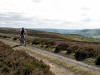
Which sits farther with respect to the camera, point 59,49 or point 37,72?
point 59,49

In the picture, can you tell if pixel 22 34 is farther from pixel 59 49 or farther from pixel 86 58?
pixel 86 58

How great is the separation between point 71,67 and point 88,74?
81.0 inches

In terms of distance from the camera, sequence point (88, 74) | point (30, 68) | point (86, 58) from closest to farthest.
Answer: point (30, 68) < point (88, 74) < point (86, 58)

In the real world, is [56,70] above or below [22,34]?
below

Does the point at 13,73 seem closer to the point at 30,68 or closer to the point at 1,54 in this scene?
the point at 30,68

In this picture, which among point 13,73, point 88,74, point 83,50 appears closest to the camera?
point 13,73

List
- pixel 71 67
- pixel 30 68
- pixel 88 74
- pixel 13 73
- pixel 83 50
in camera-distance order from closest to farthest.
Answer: pixel 13 73 → pixel 30 68 → pixel 88 74 → pixel 71 67 → pixel 83 50

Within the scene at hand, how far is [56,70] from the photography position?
39.8 feet

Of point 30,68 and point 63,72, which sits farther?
point 63,72

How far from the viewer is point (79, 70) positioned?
1216cm

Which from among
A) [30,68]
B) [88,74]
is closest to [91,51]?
[88,74]

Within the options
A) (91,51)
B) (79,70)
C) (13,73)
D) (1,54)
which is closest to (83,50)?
(91,51)

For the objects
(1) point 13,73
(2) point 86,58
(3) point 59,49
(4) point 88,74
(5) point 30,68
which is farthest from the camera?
(3) point 59,49

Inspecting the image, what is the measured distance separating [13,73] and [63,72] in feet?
14.5
